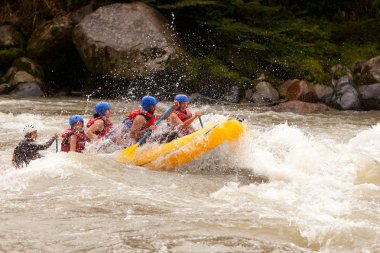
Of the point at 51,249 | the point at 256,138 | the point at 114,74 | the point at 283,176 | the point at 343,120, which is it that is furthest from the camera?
the point at 114,74

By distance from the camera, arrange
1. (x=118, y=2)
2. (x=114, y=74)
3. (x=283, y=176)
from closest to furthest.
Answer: (x=283, y=176) → (x=114, y=74) → (x=118, y=2)

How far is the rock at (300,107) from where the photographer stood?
45.4 feet

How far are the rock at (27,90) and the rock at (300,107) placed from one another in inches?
248

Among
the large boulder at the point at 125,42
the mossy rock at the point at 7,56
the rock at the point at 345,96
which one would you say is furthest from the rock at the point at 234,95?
the mossy rock at the point at 7,56

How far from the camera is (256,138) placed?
32.4ft

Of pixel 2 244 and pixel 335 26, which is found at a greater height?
pixel 335 26

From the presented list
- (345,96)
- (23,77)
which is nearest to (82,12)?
(23,77)

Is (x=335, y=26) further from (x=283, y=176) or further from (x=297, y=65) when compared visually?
(x=283, y=176)

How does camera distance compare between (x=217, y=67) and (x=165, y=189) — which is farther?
(x=217, y=67)

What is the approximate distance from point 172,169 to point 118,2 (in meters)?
10.6

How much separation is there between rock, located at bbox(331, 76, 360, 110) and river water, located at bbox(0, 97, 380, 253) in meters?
4.43

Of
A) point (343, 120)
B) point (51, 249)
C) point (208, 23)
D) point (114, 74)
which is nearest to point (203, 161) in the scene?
point (51, 249)

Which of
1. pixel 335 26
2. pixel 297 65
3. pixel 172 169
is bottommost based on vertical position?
pixel 172 169

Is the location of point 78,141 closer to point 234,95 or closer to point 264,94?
point 234,95
